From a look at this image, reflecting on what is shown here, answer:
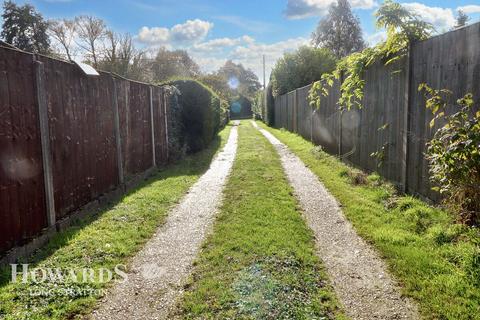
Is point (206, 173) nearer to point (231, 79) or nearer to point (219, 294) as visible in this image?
point (219, 294)

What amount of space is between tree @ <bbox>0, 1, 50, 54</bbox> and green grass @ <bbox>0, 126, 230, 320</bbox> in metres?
30.0

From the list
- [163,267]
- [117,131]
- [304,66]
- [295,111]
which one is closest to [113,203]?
[117,131]

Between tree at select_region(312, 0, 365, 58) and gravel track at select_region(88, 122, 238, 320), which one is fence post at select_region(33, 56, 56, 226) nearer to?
gravel track at select_region(88, 122, 238, 320)

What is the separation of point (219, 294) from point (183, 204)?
3175mm

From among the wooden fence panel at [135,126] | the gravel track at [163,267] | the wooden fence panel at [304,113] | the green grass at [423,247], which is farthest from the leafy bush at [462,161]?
the wooden fence panel at [304,113]

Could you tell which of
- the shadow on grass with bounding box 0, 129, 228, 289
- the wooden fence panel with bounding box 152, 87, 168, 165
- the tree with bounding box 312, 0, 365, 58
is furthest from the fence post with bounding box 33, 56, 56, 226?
the tree with bounding box 312, 0, 365, 58

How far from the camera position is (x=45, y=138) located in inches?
175

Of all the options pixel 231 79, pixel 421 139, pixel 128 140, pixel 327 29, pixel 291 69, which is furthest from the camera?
pixel 231 79

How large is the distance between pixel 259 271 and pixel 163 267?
0.98m

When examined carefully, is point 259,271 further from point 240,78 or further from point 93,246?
point 240,78

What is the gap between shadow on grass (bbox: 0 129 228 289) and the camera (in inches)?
148

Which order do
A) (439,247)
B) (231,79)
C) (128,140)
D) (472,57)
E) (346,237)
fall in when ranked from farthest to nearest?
(231,79) < (128,140) < (346,237) < (472,57) < (439,247)

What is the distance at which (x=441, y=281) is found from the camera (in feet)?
10.0

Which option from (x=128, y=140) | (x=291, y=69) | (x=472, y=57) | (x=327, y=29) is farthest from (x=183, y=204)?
(x=327, y=29)
